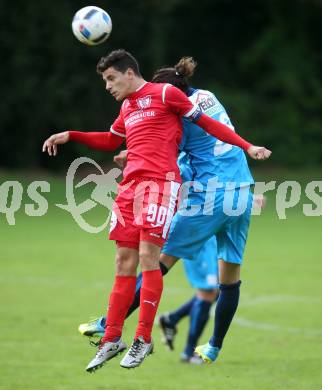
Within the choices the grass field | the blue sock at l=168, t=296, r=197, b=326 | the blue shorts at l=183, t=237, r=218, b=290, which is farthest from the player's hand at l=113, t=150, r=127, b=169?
the blue sock at l=168, t=296, r=197, b=326

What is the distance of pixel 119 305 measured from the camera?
22.9ft

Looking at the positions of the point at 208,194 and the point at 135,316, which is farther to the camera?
the point at 135,316

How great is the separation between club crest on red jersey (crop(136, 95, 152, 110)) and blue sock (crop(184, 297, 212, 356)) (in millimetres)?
3866

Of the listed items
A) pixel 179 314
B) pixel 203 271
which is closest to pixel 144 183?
pixel 203 271

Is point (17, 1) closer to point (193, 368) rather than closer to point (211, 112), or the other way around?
point (193, 368)

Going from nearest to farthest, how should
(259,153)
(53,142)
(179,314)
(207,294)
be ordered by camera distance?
(259,153)
(53,142)
(207,294)
(179,314)

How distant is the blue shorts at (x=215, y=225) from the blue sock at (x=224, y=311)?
0.28m

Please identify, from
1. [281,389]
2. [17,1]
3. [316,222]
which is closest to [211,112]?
[281,389]

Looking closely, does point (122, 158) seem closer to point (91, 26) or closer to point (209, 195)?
point (209, 195)

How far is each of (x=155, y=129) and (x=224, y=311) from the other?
1.62 metres

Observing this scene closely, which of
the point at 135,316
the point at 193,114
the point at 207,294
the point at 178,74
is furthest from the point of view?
the point at 135,316

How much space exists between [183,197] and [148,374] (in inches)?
114

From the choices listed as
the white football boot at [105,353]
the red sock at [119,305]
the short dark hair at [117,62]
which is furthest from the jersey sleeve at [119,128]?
the white football boot at [105,353]

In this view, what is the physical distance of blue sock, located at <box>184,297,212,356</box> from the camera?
10297mm
